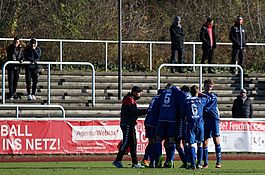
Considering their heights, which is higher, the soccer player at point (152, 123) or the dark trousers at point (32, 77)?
the dark trousers at point (32, 77)

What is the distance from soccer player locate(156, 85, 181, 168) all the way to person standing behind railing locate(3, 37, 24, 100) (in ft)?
31.2

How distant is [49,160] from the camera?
1366 inches

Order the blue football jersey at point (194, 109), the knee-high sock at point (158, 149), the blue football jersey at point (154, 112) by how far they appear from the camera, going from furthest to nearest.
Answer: the blue football jersey at point (154, 112) < the knee-high sock at point (158, 149) < the blue football jersey at point (194, 109)

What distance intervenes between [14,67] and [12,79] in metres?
0.38

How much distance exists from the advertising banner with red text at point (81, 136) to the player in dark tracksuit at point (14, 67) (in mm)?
3365

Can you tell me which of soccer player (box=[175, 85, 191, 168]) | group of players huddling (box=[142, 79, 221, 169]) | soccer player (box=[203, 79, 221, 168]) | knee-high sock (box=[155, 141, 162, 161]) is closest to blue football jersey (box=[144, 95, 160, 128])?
group of players huddling (box=[142, 79, 221, 169])

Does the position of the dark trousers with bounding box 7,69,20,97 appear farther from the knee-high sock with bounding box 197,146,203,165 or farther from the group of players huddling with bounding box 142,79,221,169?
the knee-high sock with bounding box 197,146,203,165

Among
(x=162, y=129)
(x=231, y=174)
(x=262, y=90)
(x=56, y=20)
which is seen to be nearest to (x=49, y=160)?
(x=162, y=129)

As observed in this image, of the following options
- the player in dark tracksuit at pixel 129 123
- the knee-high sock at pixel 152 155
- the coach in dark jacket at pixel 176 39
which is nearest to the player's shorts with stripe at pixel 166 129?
the knee-high sock at pixel 152 155

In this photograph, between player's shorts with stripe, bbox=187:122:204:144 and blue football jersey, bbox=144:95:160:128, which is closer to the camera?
player's shorts with stripe, bbox=187:122:204:144

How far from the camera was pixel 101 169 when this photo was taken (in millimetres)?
29641

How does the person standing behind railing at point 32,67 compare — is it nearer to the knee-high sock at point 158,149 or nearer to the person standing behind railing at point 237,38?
the person standing behind railing at point 237,38

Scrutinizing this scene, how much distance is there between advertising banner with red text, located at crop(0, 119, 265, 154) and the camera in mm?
35375

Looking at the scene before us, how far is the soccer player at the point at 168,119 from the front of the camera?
98.2 ft
